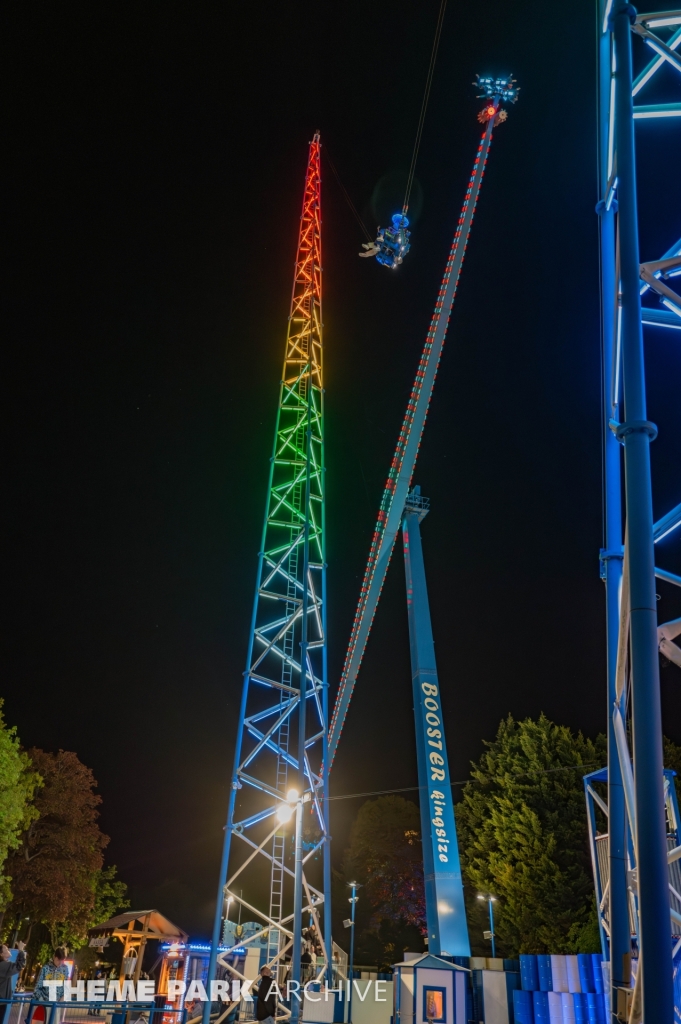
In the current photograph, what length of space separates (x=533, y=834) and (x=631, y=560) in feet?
104

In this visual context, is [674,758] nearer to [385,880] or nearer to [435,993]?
[385,880]

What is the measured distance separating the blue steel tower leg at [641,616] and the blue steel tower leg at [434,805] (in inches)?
586

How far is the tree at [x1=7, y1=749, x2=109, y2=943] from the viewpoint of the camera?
1224 inches

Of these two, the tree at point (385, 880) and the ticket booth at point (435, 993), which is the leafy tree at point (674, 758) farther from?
the ticket booth at point (435, 993)

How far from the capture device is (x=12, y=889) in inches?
1213

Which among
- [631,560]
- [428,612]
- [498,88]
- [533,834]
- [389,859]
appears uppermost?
[498,88]

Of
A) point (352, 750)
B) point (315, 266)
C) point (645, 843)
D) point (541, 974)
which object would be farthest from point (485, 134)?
point (352, 750)

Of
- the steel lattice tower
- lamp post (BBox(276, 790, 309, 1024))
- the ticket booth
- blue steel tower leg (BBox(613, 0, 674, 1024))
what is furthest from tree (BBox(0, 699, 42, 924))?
blue steel tower leg (BBox(613, 0, 674, 1024))

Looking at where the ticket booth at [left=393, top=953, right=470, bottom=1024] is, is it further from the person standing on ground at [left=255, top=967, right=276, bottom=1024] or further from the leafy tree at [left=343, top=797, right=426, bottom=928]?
the leafy tree at [left=343, top=797, right=426, bottom=928]

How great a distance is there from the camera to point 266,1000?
34.9 feet

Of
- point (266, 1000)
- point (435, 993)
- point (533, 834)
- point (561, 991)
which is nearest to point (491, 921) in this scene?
point (533, 834)

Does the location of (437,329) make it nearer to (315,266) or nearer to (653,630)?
(315,266)

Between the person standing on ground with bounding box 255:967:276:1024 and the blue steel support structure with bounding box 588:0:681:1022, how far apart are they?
713 centimetres

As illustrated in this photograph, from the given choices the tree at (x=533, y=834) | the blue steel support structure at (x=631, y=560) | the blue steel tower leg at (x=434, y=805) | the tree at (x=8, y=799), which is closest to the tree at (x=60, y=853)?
the tree at (x=8, y=799)
